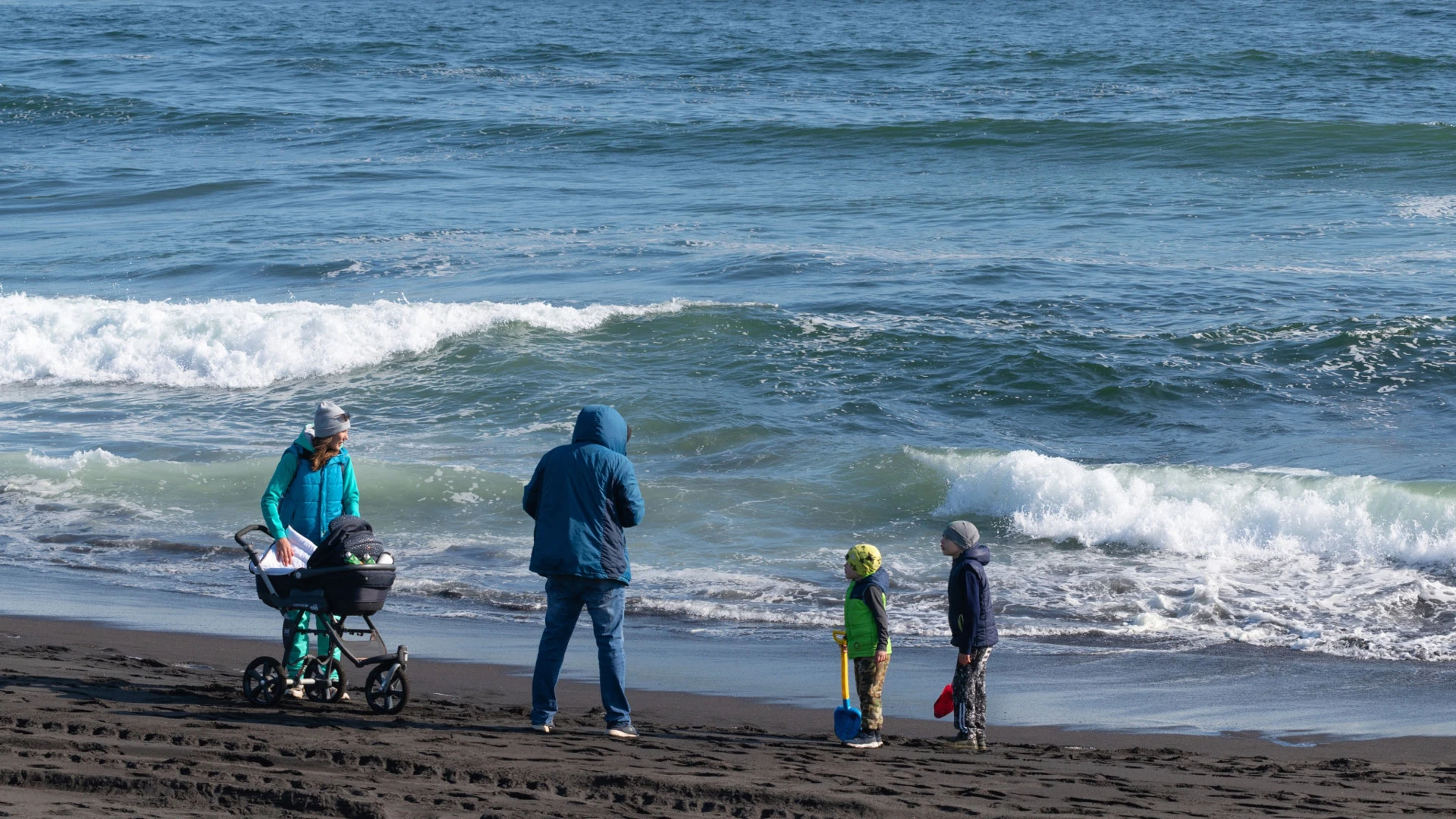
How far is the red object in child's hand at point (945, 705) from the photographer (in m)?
6.34

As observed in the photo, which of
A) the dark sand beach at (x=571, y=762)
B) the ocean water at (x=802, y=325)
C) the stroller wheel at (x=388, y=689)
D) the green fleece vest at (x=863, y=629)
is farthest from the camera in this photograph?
the ocean water at (x=802, y=325)

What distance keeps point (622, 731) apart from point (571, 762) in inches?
28.0

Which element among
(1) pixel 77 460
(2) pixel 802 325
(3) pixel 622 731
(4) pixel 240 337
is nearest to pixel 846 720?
(3) pixel 622 731

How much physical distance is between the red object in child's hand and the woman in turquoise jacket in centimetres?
277

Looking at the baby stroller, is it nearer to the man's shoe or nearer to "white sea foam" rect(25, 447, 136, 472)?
the man's shoe

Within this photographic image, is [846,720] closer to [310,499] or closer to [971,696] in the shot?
[971,696]

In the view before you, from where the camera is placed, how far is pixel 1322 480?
11219mm

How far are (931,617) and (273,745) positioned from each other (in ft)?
15.0

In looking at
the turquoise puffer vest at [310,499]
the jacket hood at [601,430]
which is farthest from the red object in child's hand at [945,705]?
the turquoise puffer vest at [310,499]

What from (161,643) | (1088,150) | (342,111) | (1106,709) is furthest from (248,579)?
(342,111)

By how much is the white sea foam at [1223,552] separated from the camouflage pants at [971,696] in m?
2.15

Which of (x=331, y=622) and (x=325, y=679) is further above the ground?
(x=331, y=622)

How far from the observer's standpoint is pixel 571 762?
5312 millimetres

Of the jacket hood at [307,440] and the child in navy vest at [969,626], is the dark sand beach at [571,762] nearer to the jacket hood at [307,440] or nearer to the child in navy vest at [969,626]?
the child in navy vest at [969,626]
